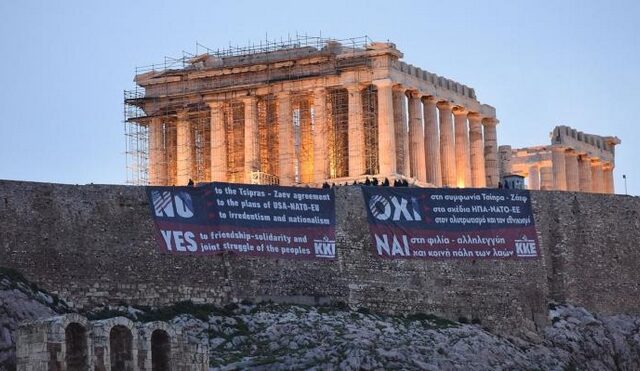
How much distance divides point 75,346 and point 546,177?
55619mm

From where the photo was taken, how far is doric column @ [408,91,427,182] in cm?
9994

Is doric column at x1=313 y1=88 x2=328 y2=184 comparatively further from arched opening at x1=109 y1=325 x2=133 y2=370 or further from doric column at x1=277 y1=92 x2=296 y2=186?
arched opening at x1=109 y1=325 x2=133 y2=370

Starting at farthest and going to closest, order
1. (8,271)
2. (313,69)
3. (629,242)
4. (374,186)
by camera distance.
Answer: (313,69) → (629,242) → (374,186) → (8,271)

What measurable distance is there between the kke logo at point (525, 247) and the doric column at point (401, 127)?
15.3 meters

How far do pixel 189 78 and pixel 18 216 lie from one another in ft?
99.2

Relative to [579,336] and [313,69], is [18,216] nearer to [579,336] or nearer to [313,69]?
[579,336]

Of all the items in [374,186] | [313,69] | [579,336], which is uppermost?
[313,69]

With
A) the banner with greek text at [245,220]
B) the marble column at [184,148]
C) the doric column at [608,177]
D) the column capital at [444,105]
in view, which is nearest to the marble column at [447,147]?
the column capital at [444,105]

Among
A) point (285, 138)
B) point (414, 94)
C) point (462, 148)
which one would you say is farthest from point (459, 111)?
point (285, 138)

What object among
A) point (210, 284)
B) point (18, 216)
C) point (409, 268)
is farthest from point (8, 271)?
point (409, 268)

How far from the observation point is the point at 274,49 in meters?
102

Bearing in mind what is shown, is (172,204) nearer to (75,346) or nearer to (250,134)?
(75,346)

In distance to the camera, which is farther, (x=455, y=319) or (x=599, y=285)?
(x=599, y=285)

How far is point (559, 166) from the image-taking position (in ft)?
369
